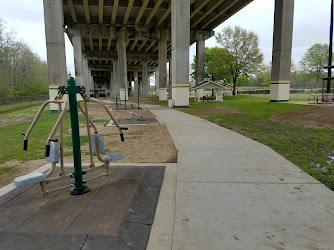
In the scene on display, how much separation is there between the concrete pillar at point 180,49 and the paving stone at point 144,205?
63.4ft

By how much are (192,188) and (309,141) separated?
225 inches

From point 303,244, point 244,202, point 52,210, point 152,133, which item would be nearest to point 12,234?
point 52,210

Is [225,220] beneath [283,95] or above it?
beneath

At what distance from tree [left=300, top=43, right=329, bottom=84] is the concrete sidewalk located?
226 feet

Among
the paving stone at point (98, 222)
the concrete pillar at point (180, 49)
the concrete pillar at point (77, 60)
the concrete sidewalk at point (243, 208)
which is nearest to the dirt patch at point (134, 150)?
the concrete sidewalk at point (243, 208)

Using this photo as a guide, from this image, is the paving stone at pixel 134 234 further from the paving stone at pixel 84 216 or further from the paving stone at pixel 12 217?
the paving stone at pixel 12 217

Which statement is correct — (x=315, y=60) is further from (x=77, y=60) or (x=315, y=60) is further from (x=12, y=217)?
(x=12, y=217)

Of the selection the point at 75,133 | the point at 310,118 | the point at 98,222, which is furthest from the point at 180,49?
the point at 98,222

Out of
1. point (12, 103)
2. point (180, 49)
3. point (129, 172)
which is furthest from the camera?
point (12, 103)

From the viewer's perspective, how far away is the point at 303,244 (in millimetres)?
2174

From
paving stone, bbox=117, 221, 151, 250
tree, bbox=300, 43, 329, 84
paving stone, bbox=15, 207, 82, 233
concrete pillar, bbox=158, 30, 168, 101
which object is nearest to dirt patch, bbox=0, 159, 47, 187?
paving stone, bbox=15, 207, 82, 233

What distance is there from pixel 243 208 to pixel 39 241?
2440 millimetres

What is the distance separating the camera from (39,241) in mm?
2365

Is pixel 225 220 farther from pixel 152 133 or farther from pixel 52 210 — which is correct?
pixel 152 133
